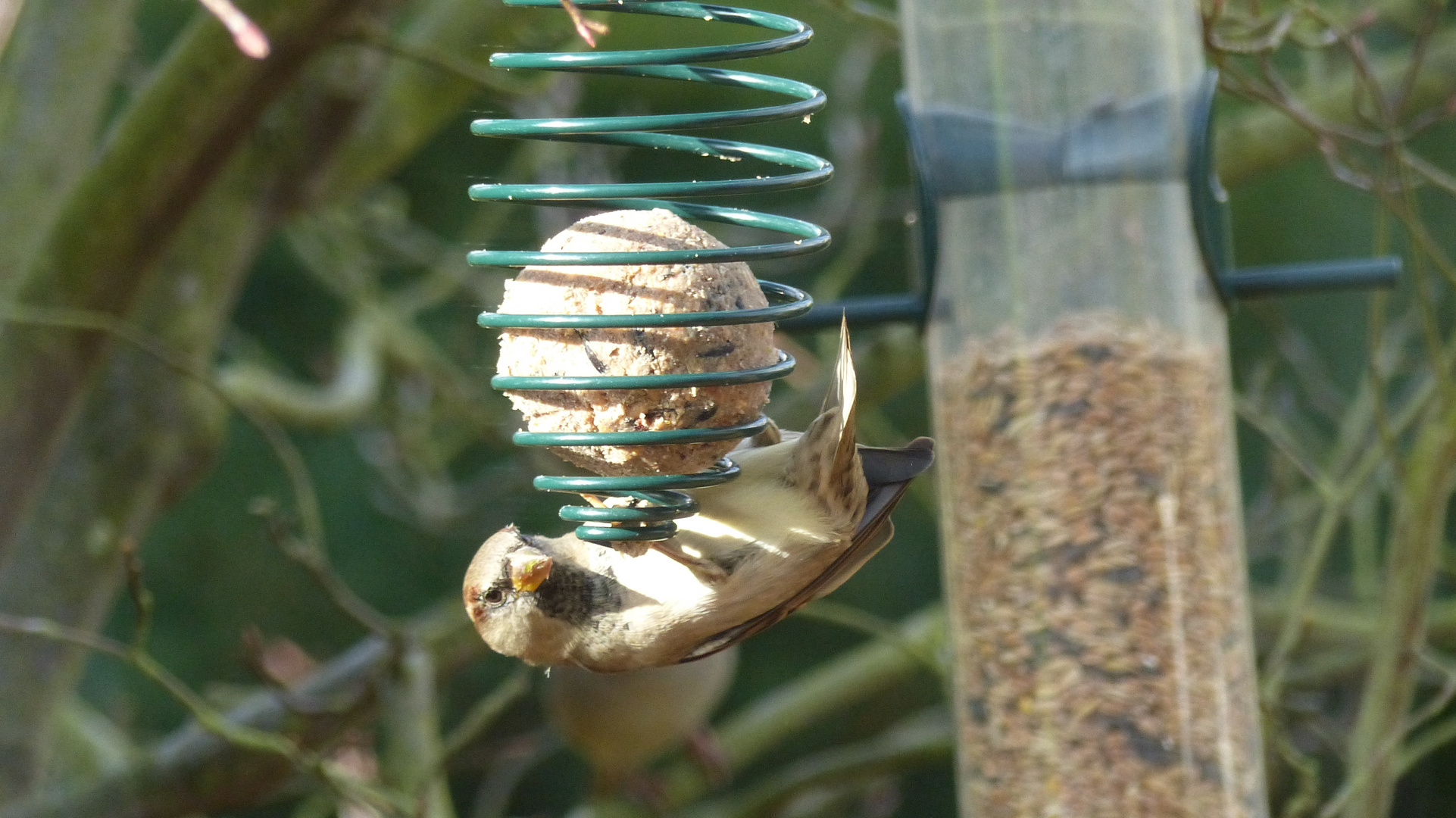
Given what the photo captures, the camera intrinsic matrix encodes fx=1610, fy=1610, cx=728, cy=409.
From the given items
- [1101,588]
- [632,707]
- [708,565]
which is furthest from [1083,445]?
[632,707]

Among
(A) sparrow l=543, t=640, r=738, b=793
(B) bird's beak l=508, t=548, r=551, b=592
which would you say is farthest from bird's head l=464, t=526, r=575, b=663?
(A) sparrow l=543, t=640, r=738, b=793

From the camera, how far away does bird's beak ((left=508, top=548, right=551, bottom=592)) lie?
2.00 metres

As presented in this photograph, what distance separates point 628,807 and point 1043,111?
2.61 meters

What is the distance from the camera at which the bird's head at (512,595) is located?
79.4 inches

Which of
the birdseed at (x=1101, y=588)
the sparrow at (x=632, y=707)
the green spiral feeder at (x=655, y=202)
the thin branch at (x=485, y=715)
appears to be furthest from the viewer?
the sparrow at (x=632, y=707)

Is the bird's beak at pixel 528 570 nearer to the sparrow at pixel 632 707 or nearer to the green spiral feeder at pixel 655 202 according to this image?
the green spiral feeder at pixel 655 202

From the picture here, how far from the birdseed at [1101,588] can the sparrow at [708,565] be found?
36 cm

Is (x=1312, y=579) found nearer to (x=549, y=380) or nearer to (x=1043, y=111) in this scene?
(x=1043, y=111)

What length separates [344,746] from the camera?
3770mm

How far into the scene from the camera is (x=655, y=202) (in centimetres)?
169

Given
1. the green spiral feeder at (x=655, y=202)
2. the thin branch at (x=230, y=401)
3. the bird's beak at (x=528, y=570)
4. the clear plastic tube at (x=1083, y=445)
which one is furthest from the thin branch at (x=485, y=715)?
the green spiral feeder at (x=655, y=202)

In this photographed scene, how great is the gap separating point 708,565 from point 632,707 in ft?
7.24

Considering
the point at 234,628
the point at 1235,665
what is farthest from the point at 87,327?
the point at 234,628

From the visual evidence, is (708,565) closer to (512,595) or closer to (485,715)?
(512,595)
